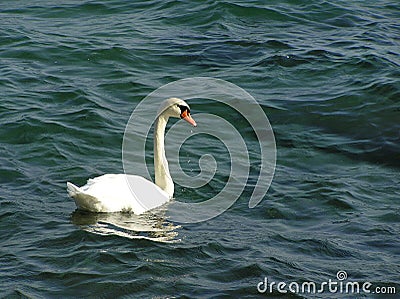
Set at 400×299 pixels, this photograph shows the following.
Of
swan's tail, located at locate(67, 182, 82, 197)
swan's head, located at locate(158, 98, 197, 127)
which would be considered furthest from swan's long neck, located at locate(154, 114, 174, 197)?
swan's tail, located at locate(67, 182, 82, 197)

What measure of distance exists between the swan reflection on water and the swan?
6 centimetres

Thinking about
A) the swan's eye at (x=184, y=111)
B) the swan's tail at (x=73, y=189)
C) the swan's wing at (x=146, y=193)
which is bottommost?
the swan's wing at (x=146, y=193)

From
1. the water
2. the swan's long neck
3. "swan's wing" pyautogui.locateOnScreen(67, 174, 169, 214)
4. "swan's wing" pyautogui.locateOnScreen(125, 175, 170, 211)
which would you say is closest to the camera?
the water

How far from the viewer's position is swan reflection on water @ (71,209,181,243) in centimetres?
710

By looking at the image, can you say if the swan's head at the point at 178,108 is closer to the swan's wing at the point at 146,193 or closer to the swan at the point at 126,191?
the swan at the point at 126,191

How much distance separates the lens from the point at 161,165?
8477 mm

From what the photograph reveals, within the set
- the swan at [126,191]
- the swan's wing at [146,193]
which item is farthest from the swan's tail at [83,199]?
the swan's wing at [146,193]

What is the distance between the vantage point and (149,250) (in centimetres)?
680

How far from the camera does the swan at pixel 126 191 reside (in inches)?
290

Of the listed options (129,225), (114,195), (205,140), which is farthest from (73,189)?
(205,140)

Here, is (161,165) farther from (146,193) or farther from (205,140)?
(205,140)

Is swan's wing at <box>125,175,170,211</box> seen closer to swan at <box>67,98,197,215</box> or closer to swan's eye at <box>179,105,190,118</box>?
swan at <box>67,98,197,215</box>

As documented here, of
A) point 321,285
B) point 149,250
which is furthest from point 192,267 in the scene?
point 321,285

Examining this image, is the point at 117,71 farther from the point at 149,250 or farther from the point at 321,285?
the point at 321,285
